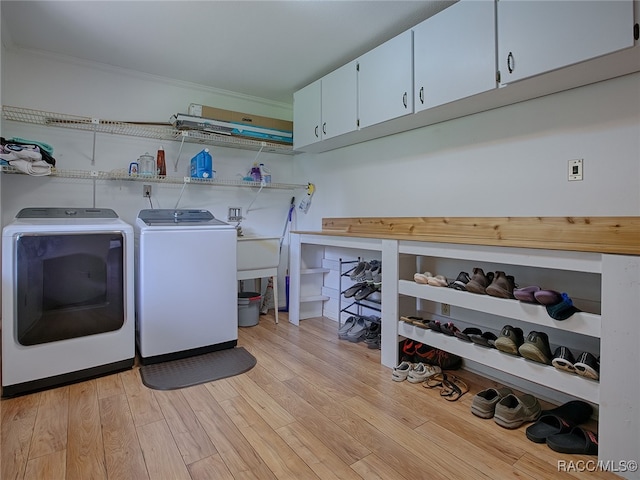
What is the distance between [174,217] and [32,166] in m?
0.90

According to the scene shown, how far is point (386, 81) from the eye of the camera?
2232 mm

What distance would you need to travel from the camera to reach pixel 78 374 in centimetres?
194

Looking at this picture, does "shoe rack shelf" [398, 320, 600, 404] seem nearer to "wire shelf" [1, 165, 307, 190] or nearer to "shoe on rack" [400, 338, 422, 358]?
"shoe on rack" [400, 338, 422, 358]

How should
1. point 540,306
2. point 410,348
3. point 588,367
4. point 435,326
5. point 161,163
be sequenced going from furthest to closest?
point 161,163
point 410,348
point 435,326
point 540,306
point 588,367

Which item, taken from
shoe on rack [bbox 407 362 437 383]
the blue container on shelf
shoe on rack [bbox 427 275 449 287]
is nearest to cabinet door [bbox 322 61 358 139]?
the blue container on shelf

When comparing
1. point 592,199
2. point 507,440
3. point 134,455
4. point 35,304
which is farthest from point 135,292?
point 592,199

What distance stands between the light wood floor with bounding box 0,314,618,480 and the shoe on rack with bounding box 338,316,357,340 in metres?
0.60

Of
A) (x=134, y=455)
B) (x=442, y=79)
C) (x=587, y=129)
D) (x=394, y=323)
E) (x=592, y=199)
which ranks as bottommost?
(x=134, y=455)

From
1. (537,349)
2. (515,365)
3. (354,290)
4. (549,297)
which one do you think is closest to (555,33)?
(549,297)

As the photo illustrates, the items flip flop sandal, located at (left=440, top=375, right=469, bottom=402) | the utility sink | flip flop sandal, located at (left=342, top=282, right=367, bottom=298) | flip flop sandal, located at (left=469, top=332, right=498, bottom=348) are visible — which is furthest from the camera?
the utility sink

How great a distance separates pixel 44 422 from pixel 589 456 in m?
2.35

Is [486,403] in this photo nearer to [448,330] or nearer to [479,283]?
[448,330]

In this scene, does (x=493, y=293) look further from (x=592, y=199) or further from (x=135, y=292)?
(x=135, y=292)

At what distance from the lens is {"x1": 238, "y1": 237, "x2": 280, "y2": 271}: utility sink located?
2.99 meters
